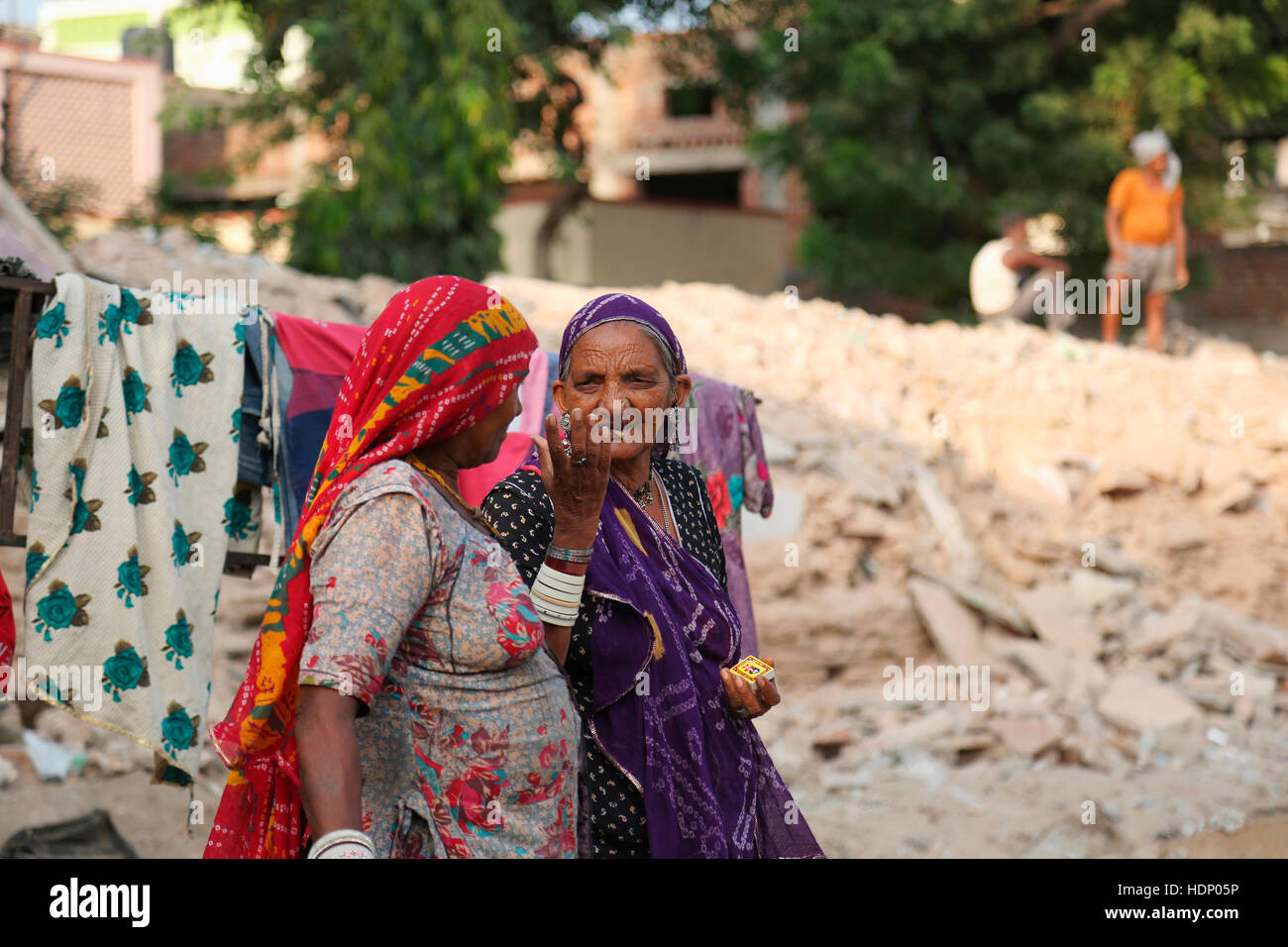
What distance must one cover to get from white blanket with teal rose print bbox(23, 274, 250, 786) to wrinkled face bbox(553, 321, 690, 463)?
53.9 inches

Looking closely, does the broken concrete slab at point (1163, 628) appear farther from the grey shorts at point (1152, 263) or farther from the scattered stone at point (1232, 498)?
the grey shorts at point (1152, 263)

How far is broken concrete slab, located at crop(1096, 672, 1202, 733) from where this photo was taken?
658cm

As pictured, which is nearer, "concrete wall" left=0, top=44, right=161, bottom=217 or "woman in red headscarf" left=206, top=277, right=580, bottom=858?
"woman in red headscarf" left=206, top=277, right=580, bottom=858

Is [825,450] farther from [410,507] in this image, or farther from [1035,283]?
[410,507]

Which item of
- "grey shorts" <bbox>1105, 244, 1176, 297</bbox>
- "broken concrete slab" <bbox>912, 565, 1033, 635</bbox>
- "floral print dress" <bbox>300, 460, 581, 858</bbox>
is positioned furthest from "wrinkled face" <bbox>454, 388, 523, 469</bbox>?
"grey shorts" <bbox>1105, 244, 1176, 297</bbox>

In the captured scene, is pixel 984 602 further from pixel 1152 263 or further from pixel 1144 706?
pixel 1152 263

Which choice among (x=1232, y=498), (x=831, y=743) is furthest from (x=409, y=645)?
(x=1232, y=498)

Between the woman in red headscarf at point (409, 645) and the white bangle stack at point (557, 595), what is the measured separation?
0.33ft

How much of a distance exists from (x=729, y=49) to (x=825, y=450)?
33.5ft

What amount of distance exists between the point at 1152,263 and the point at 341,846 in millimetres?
11201

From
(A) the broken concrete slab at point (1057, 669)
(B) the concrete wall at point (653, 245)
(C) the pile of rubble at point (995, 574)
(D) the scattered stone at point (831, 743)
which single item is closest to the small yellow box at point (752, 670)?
(C) the pile of rubble at point (995, 574)

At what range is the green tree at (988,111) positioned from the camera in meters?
13.5

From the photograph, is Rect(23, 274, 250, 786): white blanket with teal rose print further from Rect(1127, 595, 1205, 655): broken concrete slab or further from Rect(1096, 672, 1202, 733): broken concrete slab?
Rect(1127, 595, 1205, 655): broken concrete slab

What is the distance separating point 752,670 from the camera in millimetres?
2275
